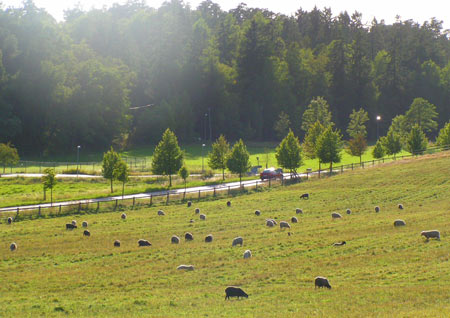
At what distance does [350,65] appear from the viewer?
15100cm

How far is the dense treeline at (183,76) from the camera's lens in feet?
369

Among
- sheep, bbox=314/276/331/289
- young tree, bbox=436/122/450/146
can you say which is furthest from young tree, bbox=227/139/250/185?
sheep, bbox=314/276/331/289

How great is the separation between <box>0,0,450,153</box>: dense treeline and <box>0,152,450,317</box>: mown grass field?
70509 millimetres

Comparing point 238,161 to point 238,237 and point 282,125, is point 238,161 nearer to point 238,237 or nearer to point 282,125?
point 238,237

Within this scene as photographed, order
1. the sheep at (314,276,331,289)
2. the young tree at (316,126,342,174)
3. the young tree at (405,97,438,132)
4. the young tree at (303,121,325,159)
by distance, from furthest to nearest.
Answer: the young tree at (405,97,438,132), the young tree at (303,121,325,159), the young tree at (316,126,342,174), the sheep at (314,276,331,289)

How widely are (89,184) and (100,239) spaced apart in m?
36.4

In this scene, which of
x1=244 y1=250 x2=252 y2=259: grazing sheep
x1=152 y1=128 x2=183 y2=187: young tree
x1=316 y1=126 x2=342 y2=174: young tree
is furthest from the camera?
x1=316 y1=126 x2=342 y2=174: young tree

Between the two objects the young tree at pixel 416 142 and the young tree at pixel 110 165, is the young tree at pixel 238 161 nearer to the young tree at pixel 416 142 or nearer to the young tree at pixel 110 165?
the young tree at pixel 110 165

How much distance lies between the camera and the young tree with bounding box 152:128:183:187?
7000 cm

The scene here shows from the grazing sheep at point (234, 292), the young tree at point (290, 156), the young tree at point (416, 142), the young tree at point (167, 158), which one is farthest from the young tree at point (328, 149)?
the grazing sheep at point (234, 292)

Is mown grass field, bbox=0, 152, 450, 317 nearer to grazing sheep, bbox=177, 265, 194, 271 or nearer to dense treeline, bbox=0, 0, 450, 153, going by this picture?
grazing sheep, bbox=177, 265, 194, 271

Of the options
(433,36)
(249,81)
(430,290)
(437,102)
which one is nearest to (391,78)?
(437,102)

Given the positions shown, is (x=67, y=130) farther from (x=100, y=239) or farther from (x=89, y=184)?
(x=100, y=239)

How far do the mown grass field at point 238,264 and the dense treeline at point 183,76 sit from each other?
231 feet
